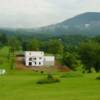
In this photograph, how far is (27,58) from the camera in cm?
9225

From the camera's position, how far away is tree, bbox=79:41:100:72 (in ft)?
249

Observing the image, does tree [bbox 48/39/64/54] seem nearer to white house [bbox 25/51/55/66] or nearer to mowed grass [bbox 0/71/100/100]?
white house [bbox 25/51/55/66]

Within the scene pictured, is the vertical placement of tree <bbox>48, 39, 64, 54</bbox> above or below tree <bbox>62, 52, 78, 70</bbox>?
above

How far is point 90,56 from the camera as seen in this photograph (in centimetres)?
7619

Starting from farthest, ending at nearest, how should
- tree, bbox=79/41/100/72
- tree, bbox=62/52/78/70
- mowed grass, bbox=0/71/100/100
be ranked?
tree, bbox=62/52/78/70, tree, bbox=79/41/100/72, mowed grass, bbox=0/71/100/100

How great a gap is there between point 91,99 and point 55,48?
313 ft

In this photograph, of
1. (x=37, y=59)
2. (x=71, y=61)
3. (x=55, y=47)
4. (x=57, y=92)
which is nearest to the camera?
(x=57, y=92)

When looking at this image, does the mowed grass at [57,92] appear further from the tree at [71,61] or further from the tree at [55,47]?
the tree at [55,47]

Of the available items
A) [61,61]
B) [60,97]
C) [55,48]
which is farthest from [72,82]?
[55,48]

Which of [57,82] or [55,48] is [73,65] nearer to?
[55,48]

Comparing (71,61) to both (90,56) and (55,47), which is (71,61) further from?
(55,47)

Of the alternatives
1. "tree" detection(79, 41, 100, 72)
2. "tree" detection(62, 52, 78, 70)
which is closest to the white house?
"tree" detection(62, 52, 78, 70)

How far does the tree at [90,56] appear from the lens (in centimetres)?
7600

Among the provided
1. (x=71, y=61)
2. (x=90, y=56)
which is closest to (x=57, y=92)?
(x=90, y=56)
